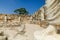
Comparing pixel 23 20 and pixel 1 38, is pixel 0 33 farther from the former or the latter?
pixel 23 20

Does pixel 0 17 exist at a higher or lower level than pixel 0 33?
higher

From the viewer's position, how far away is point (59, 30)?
1659 millimetres

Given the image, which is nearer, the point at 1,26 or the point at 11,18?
the point at 1,26

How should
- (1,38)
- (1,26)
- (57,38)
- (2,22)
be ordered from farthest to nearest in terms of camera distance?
1. (2,22)
2. (1,26)
3. (1,38)
4. (57,38)

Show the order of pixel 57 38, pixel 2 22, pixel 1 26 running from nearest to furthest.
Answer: pixel 57 38 → pixel 1 26 → pixel 2 22

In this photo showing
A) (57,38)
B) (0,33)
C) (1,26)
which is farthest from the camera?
(1,26)

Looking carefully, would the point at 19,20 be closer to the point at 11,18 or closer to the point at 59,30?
the point at 11,18

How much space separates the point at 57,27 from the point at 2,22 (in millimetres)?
4381

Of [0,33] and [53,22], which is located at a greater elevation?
[53,22]

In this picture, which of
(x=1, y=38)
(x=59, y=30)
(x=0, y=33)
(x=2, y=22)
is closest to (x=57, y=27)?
(x=59, y=30)

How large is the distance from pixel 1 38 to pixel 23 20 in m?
2.61

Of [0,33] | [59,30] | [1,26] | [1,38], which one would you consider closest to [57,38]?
[59,30]

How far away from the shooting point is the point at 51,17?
169 cm

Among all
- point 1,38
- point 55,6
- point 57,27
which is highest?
point 55,6
